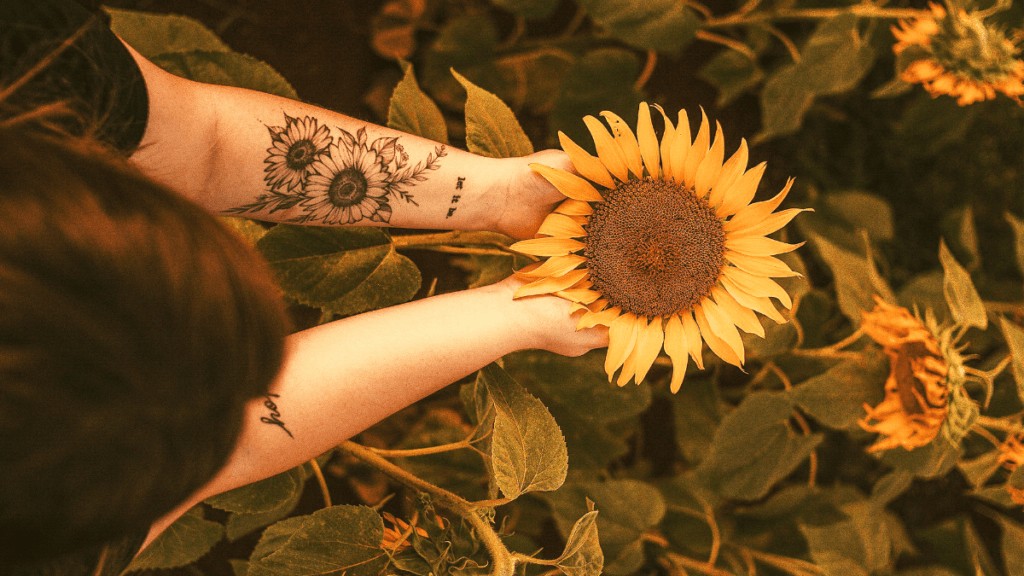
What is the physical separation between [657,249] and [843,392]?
0.35 m

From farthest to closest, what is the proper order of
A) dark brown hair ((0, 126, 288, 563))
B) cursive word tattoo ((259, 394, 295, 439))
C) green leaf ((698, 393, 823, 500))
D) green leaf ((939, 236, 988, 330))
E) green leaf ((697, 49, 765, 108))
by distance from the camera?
green leaf ((697, 49, 765, 108))
green leaf ((698, 393, 823, 500))
green leaf ((939, 236, 988, 330))
cursive word tattoo ((259, 394, 295, 439))
dark brown hair ((0, 126, 288, 563))

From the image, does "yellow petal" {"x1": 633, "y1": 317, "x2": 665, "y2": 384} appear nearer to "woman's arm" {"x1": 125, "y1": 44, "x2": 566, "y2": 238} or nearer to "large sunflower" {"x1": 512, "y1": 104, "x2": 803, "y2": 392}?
"large sunflower" {"x1": 512, "y1": 104, "x2": 803, "y2": 392}

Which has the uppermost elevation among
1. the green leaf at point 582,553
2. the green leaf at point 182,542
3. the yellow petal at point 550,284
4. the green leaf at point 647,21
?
the green leaf at point 647,21

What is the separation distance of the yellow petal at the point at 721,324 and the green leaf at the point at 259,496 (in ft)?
1.38

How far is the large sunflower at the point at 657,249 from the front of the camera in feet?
1.86

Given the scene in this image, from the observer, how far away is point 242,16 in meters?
0.99

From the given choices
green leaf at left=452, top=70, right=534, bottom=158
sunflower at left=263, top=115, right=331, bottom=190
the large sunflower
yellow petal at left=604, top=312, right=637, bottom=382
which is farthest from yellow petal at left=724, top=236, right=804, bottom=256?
sunflower at left=263, top=115, right=331, bottom=190

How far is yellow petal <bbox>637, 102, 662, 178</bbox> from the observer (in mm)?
545

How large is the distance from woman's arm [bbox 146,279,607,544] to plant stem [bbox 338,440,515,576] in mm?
89

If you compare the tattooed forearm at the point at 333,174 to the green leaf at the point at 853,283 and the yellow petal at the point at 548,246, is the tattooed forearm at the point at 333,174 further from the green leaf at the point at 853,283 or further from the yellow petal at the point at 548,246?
the green leaf at the point at 853,283

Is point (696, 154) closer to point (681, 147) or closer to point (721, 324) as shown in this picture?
point (681, 147)

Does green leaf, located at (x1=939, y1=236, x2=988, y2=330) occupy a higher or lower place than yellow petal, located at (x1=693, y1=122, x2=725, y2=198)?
lower

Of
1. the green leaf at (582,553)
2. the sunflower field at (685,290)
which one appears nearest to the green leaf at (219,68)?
the sunflower field at (685,290)

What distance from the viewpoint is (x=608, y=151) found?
568 mm
